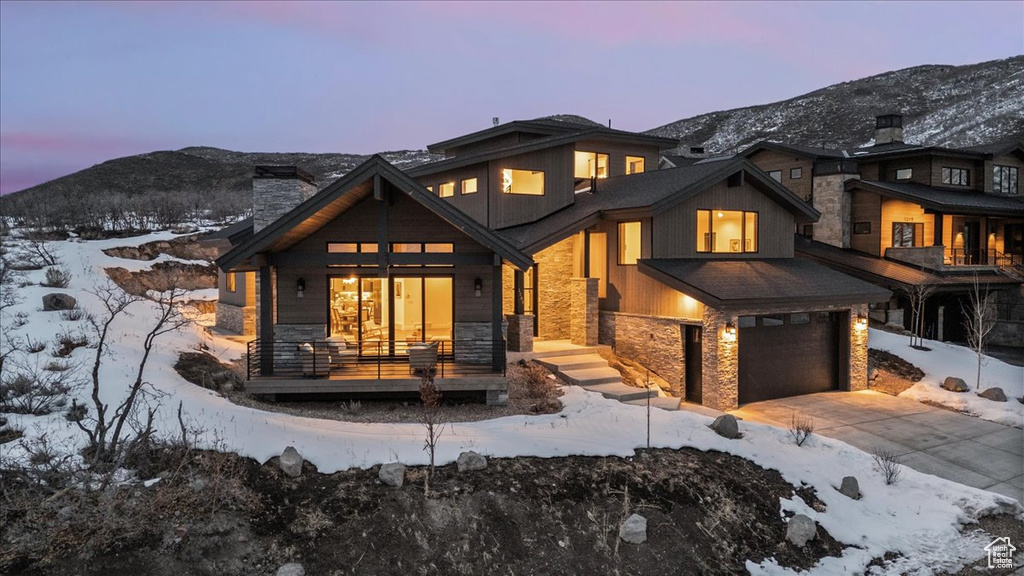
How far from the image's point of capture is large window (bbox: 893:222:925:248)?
1037 inches

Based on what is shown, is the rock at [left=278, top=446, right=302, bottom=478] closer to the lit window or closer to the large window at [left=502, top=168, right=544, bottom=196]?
the lit window

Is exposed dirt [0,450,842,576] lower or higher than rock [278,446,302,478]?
lower

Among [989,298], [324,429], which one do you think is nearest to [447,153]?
[324,429]

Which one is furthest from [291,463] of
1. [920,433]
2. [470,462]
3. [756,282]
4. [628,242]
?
[920,433]

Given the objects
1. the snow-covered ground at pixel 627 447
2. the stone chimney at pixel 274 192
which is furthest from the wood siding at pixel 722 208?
the stone chimney at pixel 274 192

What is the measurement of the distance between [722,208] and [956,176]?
1925 cm

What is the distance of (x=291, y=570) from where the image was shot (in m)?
6.49

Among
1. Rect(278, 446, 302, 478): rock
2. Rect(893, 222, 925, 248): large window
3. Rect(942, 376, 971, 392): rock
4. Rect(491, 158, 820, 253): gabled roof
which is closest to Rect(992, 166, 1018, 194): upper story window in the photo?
Rect(893, 222, 925, 248): large window

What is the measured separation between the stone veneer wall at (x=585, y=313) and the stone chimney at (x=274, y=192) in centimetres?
880

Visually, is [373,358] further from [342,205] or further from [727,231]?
[727,231]

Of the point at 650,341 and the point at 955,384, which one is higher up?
the point at 650,341

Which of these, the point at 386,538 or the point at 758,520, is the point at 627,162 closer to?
the point at 758,520

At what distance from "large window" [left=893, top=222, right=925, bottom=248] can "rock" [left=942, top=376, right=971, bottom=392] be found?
11211mm

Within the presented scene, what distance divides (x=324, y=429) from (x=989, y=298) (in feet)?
96.7
